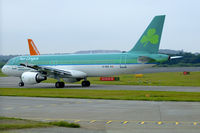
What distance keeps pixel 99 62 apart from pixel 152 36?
698 cm

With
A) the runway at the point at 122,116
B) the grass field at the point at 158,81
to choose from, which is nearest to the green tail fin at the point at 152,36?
the grass field at the point at 158,81

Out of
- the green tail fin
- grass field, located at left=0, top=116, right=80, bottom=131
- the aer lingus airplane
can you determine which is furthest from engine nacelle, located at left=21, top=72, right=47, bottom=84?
grass field, located at left=0, top=116, right=80, bottom=131

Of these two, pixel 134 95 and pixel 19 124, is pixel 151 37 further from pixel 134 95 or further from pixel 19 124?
pixel 19 124

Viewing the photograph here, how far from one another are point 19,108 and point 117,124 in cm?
815

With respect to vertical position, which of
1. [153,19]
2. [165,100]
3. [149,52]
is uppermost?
[153,19]

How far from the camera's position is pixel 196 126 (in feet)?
45.8

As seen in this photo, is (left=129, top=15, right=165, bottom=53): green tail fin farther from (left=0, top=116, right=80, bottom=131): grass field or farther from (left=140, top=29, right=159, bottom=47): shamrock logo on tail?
(left=0, top=116, right=80, bottom=131): grass field

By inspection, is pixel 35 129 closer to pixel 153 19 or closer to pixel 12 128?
pixel 12 128

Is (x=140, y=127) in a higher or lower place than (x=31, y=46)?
lower

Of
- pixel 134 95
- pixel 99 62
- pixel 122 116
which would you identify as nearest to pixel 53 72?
pixel 99 62

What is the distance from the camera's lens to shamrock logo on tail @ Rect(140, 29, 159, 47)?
37531 mm

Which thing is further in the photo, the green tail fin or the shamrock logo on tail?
the shamrock logo on tail

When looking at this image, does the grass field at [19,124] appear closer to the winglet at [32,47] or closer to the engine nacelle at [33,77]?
the engine nacelle at [33,77]

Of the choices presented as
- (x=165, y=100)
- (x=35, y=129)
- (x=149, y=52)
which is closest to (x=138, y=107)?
(x=165, y=100)
